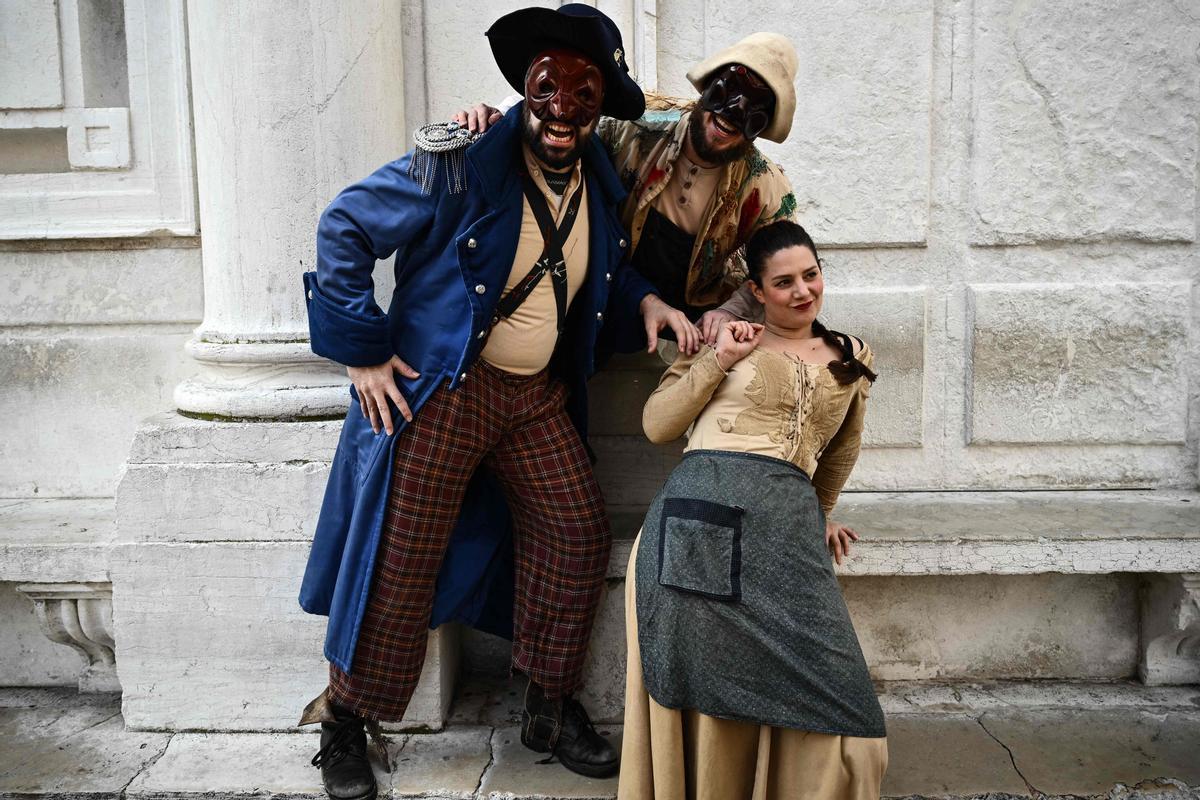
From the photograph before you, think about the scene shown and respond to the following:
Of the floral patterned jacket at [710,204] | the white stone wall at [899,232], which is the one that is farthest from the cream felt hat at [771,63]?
the white stone wall at [899,232]

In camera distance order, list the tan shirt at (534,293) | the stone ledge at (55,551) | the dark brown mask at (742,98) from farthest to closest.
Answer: the stone ledge at (55,551), the tan shirt at (534,293), the dark brown mask at (742,98)

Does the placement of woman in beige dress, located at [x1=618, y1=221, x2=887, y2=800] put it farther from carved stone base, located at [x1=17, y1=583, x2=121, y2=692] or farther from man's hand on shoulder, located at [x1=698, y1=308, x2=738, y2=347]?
carved stone base, located at [x1=17, y1=583, x2=121, y2=692]

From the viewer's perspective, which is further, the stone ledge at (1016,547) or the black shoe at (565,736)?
the stone ledge at (1016,547)

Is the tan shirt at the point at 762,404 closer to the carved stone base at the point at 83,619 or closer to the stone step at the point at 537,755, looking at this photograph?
the stone step at the point at 537,755

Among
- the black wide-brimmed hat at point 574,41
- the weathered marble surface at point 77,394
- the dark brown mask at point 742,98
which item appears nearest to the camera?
the black wide-brimmed hat at point 574,41

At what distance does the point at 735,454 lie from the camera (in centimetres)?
228

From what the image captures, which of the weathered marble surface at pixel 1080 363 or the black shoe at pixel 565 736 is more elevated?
the weathered marble surface at pixel 1080 363

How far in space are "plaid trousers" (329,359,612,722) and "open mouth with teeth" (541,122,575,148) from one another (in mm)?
576

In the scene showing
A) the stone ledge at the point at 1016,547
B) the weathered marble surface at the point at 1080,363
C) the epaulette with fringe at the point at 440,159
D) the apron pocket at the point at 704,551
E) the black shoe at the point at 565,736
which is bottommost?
the black shoe at the point at 565,736

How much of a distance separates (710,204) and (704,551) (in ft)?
2.99

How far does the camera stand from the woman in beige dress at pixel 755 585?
2.12m

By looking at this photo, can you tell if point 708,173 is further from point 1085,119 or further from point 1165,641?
point 1165,641

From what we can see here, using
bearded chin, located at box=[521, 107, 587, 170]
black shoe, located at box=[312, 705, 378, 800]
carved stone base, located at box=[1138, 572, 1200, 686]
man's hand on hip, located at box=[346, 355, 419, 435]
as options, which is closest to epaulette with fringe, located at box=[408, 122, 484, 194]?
bearded chin, located at box=[521, 107, 587, 170]

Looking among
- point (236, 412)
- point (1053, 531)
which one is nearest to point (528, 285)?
point (236, 412)
